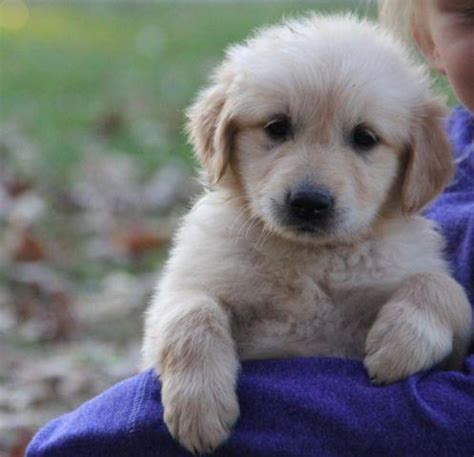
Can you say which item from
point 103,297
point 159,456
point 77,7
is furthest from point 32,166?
point 77,7

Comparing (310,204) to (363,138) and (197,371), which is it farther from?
(197,371)

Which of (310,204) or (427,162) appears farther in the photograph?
(427,162)

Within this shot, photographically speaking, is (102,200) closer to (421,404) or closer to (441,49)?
(441,49)

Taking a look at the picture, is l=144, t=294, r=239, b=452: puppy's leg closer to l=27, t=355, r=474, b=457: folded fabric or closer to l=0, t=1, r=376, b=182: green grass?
l=27, t=355, r=474, b=457: folded fabric

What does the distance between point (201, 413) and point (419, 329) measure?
0.61 m

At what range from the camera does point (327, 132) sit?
3256 millimetres

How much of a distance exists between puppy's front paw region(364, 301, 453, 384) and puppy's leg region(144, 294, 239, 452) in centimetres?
36

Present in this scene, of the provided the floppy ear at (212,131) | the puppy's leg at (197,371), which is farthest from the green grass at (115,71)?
the puppy's leg at (197,371)

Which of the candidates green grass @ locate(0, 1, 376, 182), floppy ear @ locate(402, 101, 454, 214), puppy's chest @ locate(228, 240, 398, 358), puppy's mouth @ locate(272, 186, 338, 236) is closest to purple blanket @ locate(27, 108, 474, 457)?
puppy's chest @ locate(228, 240, 398, 358)

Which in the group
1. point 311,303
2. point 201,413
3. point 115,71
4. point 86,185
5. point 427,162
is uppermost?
point 427,162

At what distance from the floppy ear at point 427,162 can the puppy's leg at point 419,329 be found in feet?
0.83

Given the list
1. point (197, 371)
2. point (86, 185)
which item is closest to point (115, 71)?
point (86, 185)

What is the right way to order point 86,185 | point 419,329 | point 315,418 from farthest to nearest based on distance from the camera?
point 86,185, point 419,329, point 315,418

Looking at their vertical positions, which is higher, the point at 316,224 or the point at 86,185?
the point at 316,224
